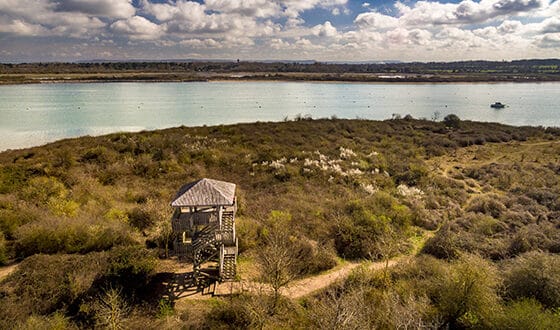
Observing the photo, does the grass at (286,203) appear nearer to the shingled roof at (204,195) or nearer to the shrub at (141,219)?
the shrub at (141,219)

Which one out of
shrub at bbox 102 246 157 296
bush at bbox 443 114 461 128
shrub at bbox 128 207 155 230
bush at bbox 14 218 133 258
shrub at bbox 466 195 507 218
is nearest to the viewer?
shrub at bbox 102 246 157 296

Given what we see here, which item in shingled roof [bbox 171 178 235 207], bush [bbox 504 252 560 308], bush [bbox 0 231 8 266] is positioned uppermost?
shingled roof [bbox 171 178 235 207]

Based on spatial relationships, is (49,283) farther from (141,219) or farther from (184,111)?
(184,111)

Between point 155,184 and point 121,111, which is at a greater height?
point 121,111

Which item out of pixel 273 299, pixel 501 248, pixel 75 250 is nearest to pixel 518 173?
pixel 501 248

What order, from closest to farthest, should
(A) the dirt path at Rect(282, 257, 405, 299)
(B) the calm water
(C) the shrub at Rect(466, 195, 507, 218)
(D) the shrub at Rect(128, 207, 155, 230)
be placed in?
(A) the dirt path at Rect(282, 257, 405, 299) → (D) the shrub at Rect(128, 207, 155, 230) → (C) the shrub at Rect(466, 195, 507, 218) → (B) the calm water

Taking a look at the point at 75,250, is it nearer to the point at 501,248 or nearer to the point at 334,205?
the point at 334,205

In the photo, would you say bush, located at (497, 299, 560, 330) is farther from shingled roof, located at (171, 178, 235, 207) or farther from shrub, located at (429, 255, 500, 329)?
shingled roof, located at (171, 178, 235, 207)

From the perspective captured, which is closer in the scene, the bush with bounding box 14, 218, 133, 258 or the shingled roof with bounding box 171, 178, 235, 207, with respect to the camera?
the shingled roof with bounding box 171, 178, 235, 207

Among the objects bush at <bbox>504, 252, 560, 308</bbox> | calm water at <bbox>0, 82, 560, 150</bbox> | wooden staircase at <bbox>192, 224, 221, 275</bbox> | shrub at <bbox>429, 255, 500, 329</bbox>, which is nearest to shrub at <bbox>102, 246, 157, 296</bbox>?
wooden staircase at <bbox>192, 224, 221, 275</bbox>
